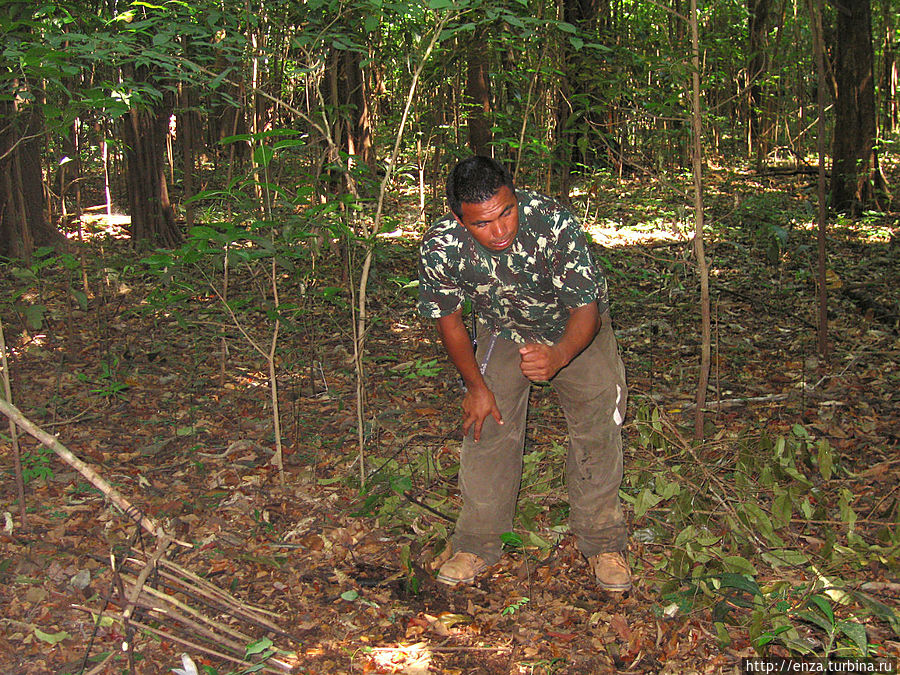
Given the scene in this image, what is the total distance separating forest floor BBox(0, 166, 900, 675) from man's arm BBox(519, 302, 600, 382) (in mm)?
834

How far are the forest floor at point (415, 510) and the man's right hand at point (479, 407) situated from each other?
48 cm

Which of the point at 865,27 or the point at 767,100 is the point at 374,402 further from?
the point at 767,100

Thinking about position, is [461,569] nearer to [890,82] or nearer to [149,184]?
[149,184]

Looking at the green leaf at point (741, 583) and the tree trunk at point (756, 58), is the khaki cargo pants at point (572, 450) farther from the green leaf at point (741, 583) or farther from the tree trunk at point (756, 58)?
the tree trunk at point (756, 58)

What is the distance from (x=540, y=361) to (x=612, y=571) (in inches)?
38.3

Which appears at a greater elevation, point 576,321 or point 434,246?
point 434,246

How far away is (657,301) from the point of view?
6.55m

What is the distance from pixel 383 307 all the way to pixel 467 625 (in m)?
4.05

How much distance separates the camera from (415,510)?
358 centimetres

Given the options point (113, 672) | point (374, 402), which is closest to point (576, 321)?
point (113, 672)

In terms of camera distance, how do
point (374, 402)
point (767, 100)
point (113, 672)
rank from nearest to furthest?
point (113, 672) < point (374, 402) < point (767, 100)

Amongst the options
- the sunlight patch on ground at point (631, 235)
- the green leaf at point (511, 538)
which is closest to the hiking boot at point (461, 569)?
the green leaf at point (511, 538)

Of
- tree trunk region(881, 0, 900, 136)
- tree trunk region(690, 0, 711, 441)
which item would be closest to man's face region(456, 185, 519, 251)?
tree trunk region(690, 0, 711, 441)

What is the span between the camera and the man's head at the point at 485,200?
2629 millimetres
